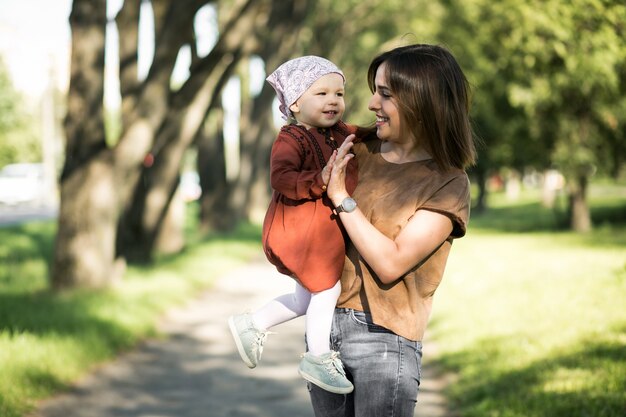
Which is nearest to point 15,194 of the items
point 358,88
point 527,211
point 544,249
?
point 358,88

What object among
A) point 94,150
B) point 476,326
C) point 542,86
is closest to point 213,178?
point 542,86

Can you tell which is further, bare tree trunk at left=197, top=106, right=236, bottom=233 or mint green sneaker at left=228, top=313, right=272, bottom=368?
bare tree trunk at left=197, top=106, right=236, bottom=233

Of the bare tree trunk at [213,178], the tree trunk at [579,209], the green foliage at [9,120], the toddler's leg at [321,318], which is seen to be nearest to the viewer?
the toddler's leg at [321,318]

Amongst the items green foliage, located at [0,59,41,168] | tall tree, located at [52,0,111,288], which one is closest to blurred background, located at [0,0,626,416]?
tall tree, located at [52,0,111,288]

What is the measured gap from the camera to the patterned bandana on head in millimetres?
3246

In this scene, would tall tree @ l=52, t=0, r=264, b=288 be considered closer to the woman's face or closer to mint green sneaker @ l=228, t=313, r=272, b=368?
mint green sneaker @ l=228, t=313, r=272, b=368

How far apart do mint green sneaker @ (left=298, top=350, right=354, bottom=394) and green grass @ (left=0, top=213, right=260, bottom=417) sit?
3.27m

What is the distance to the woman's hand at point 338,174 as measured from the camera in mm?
2939

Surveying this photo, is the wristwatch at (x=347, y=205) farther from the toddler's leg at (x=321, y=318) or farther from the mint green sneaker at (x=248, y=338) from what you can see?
the mint green sneaker at (x=248, y=338)

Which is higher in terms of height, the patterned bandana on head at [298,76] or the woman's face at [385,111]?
the patterned bandana on head at [298,76]

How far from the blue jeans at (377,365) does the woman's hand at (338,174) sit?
1.45 feet

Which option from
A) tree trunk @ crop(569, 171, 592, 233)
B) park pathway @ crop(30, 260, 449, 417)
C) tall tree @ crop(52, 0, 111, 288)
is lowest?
tree trunk @ crop(569, 171, 592, 233)

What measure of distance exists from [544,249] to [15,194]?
34668mm

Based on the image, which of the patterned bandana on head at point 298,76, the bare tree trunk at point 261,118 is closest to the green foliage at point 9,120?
the bare tree trunk at point 261,118
